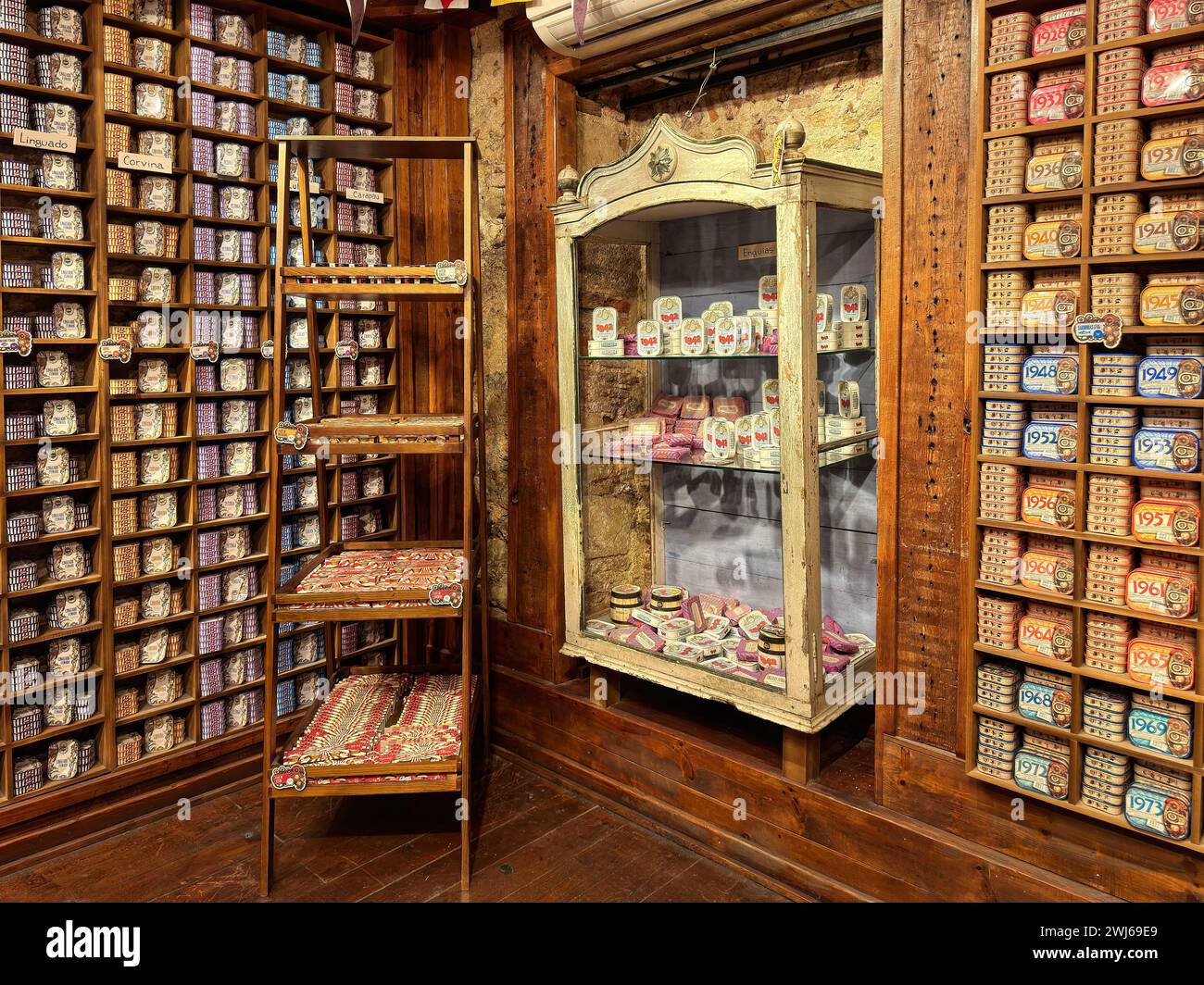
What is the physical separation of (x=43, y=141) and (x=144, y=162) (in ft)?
1.01

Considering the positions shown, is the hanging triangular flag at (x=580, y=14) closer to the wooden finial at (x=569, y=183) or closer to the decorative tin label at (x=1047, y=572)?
the wooden finial at (x=569, y=183)

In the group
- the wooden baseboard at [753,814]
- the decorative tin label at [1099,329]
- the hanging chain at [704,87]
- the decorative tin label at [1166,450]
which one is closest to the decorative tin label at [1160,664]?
the decorative tin label at [1166,450]

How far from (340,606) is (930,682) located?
5.69ft

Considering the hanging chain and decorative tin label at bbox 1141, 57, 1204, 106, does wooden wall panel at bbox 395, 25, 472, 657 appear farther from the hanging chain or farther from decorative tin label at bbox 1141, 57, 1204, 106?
decorative tin label at bbox 1141, 57, 1204, 106

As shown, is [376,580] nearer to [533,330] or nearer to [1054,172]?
[533,330]

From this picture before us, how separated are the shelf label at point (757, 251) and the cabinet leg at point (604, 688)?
5.39 feet

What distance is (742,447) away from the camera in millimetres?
2889

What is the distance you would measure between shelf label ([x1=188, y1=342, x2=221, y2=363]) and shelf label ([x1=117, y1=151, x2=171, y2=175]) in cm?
61

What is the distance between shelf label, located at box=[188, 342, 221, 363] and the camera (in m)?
3.22

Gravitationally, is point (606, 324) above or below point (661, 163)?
below

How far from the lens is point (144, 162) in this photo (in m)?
3.04

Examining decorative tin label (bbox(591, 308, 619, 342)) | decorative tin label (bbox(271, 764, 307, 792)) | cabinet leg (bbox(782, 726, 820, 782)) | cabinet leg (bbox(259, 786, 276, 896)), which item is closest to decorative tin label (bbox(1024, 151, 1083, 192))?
decorative tin label (bbox(591, 308, 619, 342))

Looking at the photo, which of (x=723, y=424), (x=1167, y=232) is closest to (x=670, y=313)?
(x=723, y=424)

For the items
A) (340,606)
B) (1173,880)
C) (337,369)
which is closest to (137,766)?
(340,606)
